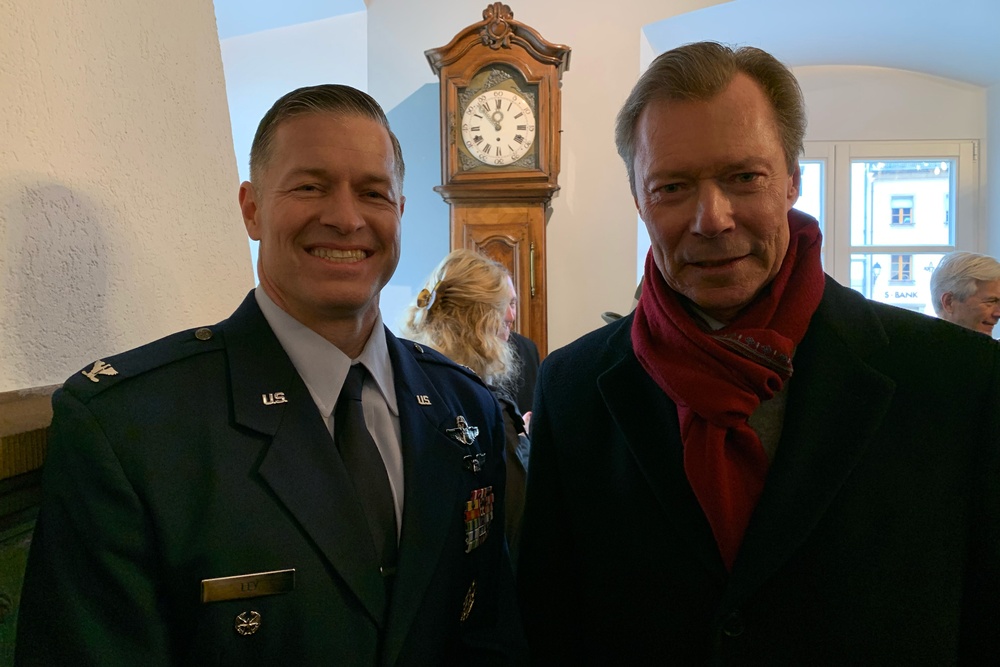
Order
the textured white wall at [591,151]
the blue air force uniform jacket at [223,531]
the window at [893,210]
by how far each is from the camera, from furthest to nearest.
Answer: the window at [893,210] → the textured white wall at [591,151] → the blue air force uniform jacket at [223,531]

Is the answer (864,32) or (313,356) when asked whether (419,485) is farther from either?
(864,32)

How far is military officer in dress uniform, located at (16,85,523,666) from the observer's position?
0.79 meters

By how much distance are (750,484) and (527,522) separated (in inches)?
15.8

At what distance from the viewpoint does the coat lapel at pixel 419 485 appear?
910 millimetres

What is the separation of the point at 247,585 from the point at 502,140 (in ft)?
8.41

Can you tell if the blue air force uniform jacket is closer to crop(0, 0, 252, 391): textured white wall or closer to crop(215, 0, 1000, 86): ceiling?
crop(0, 0, 252, 391): textured white wall

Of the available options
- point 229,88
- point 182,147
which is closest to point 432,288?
point 182,147

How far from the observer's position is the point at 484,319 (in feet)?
7.11

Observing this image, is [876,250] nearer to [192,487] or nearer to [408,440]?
[408,440]

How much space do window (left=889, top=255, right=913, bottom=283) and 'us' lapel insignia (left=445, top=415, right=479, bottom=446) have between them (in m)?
4.77

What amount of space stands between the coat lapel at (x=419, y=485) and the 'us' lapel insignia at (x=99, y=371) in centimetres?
42

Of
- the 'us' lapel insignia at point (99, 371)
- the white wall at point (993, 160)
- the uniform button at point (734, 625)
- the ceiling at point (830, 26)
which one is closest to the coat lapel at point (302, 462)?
the 'us' lapel insignia at point (99, 371)

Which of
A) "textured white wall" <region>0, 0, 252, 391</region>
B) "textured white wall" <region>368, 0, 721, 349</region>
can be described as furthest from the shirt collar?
"textured white wall" <region>368, 0, 721, 349</region>

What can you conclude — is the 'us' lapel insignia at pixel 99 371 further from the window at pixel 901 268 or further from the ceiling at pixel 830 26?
the window at pixel 901 268
